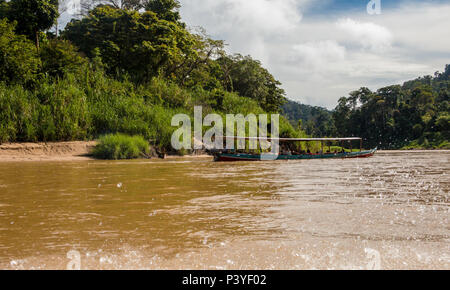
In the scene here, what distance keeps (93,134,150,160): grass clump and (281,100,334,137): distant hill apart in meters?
50.7

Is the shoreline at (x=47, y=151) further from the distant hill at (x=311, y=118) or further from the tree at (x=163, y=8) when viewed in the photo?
the distant hill at (x=311, y=118)

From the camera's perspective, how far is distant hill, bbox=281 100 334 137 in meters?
77.8

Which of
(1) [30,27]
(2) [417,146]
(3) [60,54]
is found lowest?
(2) [417,146]

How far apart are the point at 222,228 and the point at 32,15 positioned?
78.7 feet

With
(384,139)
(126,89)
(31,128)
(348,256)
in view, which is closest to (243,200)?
(348,256)

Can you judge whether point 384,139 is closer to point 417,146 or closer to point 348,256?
point 417,146

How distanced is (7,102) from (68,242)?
1593cm

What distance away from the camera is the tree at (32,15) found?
22797 millimetres

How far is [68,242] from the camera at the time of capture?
354 cm

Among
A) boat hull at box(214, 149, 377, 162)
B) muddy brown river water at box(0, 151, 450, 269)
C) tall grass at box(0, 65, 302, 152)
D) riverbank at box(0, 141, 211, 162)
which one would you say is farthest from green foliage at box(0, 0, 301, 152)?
muddy brown river water at box(0, 151, 450, 269)

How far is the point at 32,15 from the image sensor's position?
22.8 m

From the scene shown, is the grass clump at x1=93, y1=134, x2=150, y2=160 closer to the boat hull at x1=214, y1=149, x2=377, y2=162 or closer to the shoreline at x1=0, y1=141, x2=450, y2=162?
the shoreline at x1=0, y1=141, x2=450, y2=162
